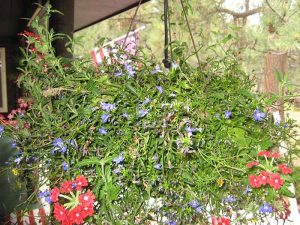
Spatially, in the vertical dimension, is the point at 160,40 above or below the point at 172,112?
above

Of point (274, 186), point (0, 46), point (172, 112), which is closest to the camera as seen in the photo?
point (274, 186)

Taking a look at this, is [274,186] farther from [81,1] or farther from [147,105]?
[81,1]

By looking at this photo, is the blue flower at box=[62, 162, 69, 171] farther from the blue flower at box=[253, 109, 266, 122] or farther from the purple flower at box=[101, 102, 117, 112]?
the blue flower at box=[253, 109, 266, 122]

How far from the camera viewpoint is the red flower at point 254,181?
751mm

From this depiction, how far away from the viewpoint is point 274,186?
74 cm

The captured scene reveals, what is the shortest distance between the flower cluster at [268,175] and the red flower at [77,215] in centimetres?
33

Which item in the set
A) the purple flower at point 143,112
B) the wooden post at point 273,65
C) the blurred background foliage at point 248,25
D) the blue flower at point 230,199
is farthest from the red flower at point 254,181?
the wooden post at point 273,65

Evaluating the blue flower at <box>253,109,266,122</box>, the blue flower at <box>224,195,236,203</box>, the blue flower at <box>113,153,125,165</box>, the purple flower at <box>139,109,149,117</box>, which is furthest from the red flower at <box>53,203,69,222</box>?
the blue flower at <box>253,109,266,122</box>

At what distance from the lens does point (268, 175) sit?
29.8 inches

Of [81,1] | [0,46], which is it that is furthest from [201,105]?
[81,1]

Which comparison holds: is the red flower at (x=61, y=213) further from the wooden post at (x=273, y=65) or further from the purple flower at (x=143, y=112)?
the wooden post at (x=273, y=65)

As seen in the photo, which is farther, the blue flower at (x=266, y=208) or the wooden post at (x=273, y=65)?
the wooden post at (x=273, y=65)

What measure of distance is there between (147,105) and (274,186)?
303 millimetres

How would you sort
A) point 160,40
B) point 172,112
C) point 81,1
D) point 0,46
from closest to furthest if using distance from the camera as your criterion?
point 172,112, point 0,46, point 81,1, point 160,40
